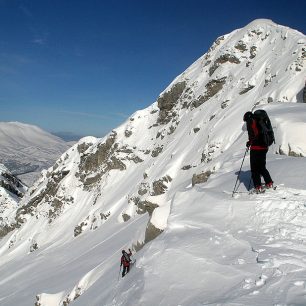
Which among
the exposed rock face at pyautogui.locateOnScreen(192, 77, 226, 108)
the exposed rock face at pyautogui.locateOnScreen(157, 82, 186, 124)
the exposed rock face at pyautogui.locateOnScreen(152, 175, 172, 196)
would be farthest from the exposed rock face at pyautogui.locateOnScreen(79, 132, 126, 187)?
the exposed rock face at pyautogui.locateOnScreen(152, 175, 172, 196)

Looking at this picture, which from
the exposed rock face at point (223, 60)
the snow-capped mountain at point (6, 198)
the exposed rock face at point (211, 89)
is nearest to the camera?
the exposed rock face at point (211, 89)

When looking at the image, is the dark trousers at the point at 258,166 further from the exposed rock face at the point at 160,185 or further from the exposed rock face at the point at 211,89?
the exposed rock face at the point at 211,89

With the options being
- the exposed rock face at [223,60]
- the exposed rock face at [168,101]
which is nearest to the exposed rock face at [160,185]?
the exposed rock face at [168,101]

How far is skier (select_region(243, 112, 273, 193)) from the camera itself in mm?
9938

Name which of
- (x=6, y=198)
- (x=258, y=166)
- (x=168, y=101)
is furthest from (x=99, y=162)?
(x=258, y=166)

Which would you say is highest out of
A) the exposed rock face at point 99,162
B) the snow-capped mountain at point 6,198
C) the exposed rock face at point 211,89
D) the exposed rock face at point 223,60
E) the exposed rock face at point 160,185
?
the exposed rock face at point 223,60

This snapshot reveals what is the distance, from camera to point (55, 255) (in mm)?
41125

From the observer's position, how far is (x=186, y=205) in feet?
34.5

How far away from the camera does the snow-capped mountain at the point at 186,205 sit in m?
6.35

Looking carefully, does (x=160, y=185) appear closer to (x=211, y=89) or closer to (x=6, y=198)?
(x=211, y=89)

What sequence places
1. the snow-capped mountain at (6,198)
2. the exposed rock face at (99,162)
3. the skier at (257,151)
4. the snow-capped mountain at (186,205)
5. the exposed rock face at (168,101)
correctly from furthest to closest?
the snow-capped mountain at (6,198)
the exposed rock face at (99,162)
the exposed rock face at (168,101)
the skier at (257,151)
the snow-capped mountain at (186,205)

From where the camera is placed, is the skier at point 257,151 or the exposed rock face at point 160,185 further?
the exposed rock face at point 160,185

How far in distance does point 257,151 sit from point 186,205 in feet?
8.19

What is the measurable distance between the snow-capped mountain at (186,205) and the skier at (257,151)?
55cm
